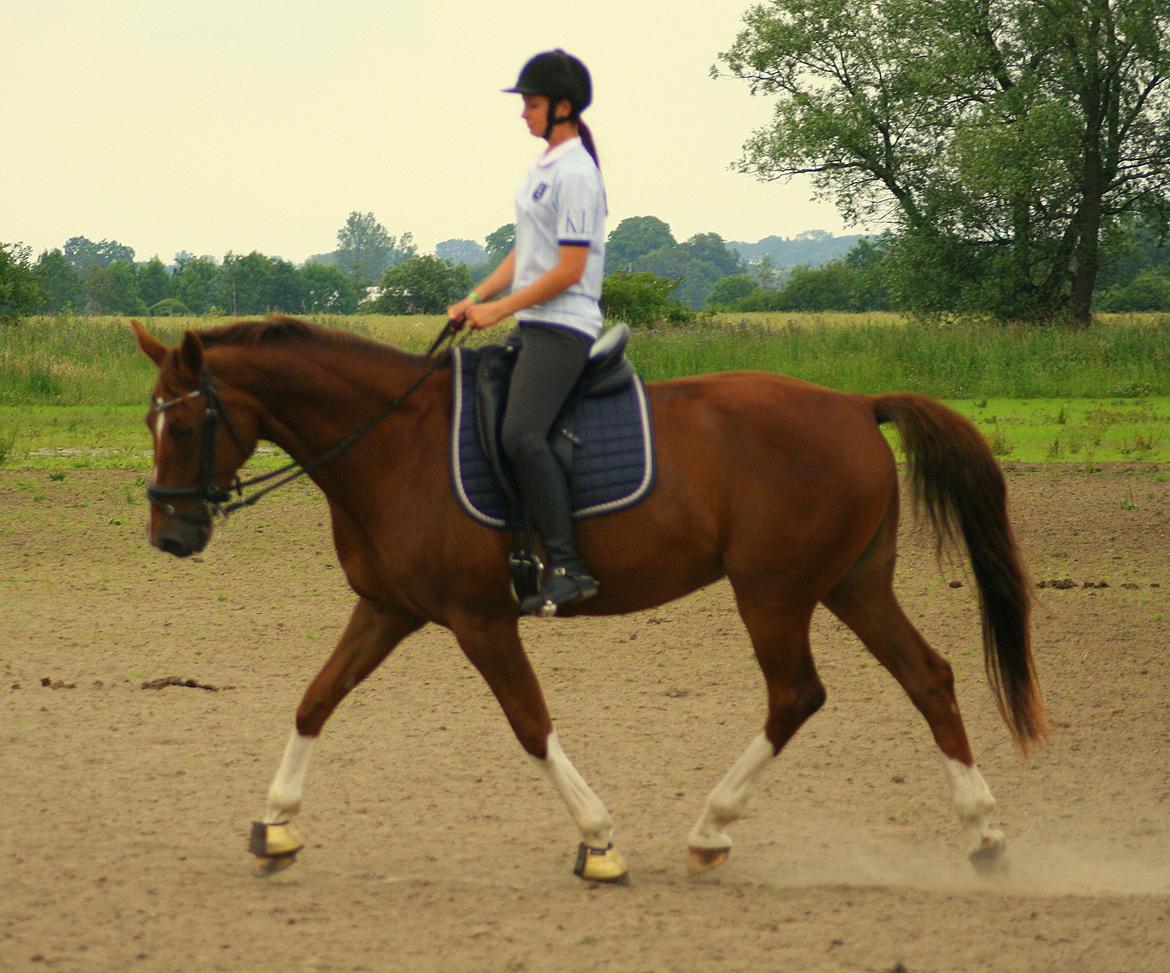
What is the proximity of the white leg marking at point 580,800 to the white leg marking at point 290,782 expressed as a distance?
861 mm

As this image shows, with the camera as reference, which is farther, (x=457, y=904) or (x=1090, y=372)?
(x=1090, y=372)

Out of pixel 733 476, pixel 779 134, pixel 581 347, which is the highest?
pixel 779 134

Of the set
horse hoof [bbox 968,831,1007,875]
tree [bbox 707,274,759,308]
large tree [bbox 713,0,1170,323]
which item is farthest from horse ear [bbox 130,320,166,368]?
tree [bbox 707,274,759,308]

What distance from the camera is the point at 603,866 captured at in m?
5.03

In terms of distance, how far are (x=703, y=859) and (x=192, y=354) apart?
2.50 m

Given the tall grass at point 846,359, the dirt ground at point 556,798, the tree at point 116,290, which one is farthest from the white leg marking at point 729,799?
the tree at point 116,290

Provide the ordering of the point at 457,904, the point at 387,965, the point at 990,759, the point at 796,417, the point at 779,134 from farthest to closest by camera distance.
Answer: the point at 779,134 → the point at 990,759 → the point at 796,417 → the point at 457,904 → the point at 387,965

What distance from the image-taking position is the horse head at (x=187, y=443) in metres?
5.03

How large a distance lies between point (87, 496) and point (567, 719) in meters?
8.94

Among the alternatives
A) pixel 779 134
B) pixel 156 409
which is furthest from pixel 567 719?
pixel 779 134

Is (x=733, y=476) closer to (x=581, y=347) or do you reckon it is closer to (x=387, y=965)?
(x=581, y=347)

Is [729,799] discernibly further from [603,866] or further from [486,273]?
[486,273]

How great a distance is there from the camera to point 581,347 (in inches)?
203

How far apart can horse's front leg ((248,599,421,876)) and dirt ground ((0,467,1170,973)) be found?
0.24 metres
